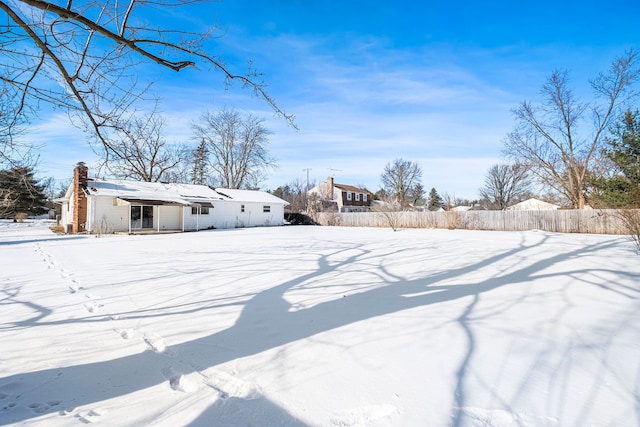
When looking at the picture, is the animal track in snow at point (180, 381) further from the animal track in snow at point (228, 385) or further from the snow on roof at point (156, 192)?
the snow on roof at point (156, 192)

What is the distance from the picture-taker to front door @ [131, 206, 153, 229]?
2079 cm

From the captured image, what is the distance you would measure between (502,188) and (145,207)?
142 ft

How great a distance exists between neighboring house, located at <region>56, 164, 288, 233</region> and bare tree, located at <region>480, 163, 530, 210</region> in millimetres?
34057

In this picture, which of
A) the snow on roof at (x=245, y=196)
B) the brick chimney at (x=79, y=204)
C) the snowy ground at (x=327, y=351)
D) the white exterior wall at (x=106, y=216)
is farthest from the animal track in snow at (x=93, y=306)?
the snow on roof at (x=245, y=196)

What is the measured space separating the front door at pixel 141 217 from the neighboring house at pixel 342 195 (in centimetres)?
2631

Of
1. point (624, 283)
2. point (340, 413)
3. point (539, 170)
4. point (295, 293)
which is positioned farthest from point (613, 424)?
point (539, 170)

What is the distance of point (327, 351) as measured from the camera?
295 cm

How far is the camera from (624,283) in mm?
5059

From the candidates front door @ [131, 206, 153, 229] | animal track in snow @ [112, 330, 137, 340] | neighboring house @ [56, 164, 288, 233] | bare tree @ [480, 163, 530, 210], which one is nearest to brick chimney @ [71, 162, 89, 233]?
neighboring house @ [56, 164, 288, 233]

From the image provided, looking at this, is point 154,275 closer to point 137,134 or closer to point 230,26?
point 137,134

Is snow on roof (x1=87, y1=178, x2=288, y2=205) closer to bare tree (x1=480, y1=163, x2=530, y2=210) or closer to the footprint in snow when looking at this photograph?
the footprint in snow

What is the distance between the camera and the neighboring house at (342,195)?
47.0 m

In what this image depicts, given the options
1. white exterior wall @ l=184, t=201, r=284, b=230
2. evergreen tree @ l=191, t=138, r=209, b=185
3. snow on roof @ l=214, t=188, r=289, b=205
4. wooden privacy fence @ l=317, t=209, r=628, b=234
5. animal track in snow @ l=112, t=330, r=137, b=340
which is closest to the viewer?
animal track in snow @ l=112, t=330, r=137, b=340

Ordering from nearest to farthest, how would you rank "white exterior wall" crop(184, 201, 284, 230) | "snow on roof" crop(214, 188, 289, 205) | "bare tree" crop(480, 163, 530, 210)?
1. "white exterior wall" crop(184, 201, 284, 230)
2. "snow on roof" crop(214, 188, 289, 205)
3. "bare tree" crop(480, 163, 530, 210)
